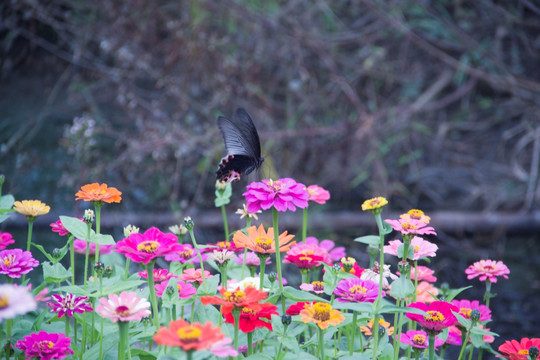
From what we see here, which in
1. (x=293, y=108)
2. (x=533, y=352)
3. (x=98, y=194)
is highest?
(x=293, y=108)

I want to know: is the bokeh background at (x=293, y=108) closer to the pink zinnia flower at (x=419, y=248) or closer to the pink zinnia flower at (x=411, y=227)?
the pink zinnia flower at (x=419, y=248)

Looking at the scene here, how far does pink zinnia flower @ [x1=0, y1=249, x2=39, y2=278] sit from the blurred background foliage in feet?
4.94

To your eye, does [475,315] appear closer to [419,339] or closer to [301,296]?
[419,339]

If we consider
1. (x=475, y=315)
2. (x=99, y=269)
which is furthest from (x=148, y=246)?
(x=475, y=315)

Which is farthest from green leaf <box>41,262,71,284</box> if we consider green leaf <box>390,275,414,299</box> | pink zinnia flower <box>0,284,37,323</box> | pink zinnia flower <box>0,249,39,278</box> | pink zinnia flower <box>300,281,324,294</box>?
green leaf <box>390,275,414,299</box>

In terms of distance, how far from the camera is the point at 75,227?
0.77 metres

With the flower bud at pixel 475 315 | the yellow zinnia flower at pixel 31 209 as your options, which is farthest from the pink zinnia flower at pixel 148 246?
the flower bud at pixel 475 315

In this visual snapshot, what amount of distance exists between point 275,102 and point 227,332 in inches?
89.6

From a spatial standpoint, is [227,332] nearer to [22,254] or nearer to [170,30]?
[22,254]

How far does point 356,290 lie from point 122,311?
12.8 inches

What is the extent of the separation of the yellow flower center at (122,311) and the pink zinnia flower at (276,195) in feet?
0.69

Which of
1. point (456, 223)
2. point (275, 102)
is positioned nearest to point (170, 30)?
point (275, 102)

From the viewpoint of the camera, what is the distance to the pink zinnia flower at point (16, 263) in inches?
30.0

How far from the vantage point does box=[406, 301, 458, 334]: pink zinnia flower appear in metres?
0.74
